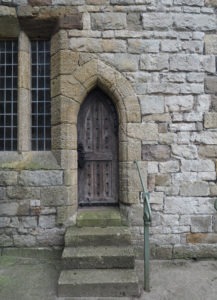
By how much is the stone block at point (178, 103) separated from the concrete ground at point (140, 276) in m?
1.94

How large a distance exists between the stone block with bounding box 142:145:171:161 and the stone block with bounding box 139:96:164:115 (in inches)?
17.9

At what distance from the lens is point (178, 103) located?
3.63m

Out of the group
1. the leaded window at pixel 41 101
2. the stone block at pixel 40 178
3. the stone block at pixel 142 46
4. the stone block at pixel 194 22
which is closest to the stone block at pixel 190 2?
the stone block at pixel 194 22

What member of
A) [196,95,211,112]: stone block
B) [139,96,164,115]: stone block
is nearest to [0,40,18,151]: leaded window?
[139,96,164,115]: stone block

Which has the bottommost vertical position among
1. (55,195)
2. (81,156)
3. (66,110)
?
(55,195)

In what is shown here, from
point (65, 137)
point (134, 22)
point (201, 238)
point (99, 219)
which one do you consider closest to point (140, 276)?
point (99, 219)

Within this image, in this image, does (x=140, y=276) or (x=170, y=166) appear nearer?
(x=140, y=276)

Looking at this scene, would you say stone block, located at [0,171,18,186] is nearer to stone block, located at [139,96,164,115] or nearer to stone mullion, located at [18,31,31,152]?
stone mullion, located at [18,31,31,152]

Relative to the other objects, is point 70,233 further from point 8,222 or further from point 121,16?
point 121,16

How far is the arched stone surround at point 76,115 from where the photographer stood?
356 cm

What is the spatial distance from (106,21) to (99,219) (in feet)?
8.43

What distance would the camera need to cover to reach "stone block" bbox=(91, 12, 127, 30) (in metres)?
3.63

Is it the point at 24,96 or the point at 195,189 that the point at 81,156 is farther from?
the point at 195,189

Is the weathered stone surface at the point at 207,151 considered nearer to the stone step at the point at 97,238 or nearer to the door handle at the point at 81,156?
the stone step at the point at 97,238
